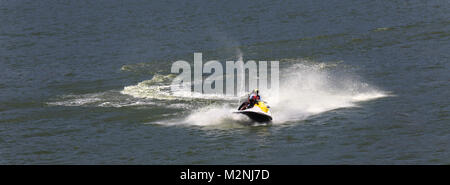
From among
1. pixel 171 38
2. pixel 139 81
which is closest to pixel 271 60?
pixel 139 81

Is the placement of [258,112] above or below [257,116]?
above

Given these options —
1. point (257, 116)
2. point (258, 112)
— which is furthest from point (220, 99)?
point (258, 112)

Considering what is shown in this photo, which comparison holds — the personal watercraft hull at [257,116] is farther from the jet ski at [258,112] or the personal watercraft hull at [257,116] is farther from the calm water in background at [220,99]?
the calm water in background at [220,99]

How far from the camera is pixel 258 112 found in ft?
132

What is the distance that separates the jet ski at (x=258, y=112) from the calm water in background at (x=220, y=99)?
98 centimetres

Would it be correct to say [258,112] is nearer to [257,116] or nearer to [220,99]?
[257,116]

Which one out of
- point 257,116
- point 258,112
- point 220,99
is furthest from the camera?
point 220,99

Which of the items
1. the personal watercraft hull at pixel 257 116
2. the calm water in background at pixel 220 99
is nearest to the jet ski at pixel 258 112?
the personal watercraft hull at pixel 257 116

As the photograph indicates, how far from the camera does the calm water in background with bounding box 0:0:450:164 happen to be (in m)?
36.3

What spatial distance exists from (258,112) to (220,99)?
8.38 meters

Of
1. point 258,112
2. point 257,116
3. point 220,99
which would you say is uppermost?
point 220,99

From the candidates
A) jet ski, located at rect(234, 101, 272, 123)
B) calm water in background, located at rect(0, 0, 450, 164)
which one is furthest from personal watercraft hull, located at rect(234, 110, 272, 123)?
calm water in background, located at rect(0, 0, 450, 164)

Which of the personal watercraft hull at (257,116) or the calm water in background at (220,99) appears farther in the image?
the personal watercraft hull at (257,116)

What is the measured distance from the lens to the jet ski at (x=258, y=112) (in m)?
40.2
